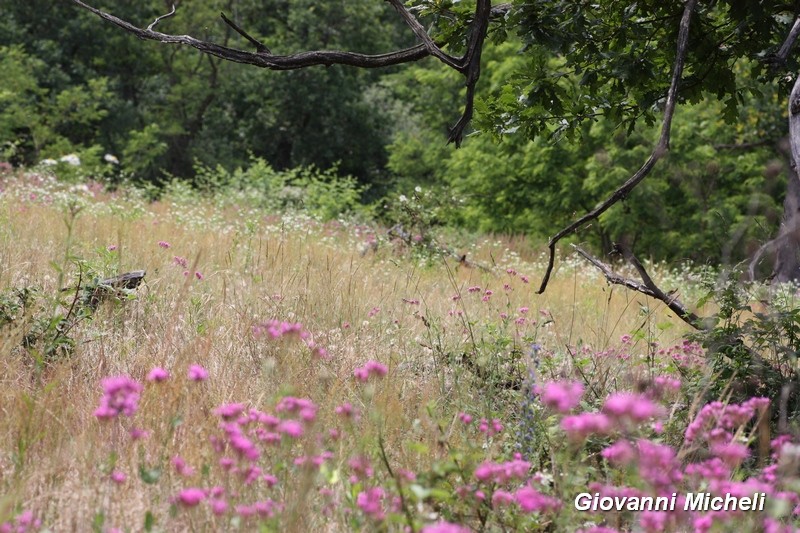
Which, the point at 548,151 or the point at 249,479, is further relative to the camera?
the point at 548,151

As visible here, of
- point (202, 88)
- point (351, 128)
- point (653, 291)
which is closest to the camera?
point (653, 291)

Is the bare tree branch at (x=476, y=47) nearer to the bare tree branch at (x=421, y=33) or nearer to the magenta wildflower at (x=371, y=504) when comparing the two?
the bare tree branch at (x=421, y=33)

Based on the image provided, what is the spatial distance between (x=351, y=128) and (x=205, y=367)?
2479cm

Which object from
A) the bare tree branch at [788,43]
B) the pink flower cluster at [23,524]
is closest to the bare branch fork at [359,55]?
the bare tree branch at [788,43]

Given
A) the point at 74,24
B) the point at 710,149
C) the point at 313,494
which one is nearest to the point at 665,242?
the point at 710,149

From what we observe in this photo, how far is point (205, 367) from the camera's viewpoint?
10.3ft

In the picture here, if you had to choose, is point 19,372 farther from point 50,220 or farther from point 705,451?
point 50,220

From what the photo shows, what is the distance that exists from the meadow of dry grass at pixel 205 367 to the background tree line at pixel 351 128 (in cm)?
648

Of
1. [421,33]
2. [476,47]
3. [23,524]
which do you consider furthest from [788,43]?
[23,524]

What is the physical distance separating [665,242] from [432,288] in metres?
11.2

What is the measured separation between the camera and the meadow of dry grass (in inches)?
80.2

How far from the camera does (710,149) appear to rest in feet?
50.6

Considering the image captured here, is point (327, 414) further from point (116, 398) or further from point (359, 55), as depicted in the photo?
point (359, 55)

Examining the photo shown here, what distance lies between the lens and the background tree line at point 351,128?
15367mm
